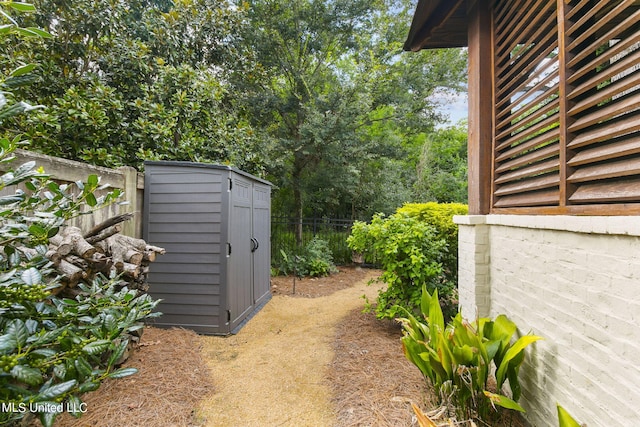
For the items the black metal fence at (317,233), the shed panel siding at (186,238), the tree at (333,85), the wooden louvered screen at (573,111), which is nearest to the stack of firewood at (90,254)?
the shed panel siding at (186,238)

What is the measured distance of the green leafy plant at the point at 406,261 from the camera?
357 cm

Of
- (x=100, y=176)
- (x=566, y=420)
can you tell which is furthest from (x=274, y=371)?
(x=100, y=176)

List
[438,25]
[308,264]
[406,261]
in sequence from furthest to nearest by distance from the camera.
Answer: [308,264]
[406,261]
[438,25]

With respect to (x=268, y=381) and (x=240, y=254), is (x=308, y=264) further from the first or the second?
(x=268, y=381)

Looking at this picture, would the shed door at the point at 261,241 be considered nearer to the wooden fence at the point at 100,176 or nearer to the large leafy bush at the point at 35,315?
the wooden fence at the point at 100,176

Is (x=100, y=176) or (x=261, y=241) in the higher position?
(x=100, y=176)

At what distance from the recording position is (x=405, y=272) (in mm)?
3660

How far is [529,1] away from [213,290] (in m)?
3.77

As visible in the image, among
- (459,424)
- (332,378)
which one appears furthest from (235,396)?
(459,424)

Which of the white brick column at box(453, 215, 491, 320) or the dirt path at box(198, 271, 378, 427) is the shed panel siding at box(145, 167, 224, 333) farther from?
the white brick column at box(453, 215, 491, 320)

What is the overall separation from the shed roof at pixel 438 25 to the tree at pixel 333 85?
3838mm

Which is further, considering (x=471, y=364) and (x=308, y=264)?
(x=308, y=264)

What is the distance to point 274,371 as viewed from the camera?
2.91 m

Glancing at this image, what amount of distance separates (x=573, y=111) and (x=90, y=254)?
293cm
